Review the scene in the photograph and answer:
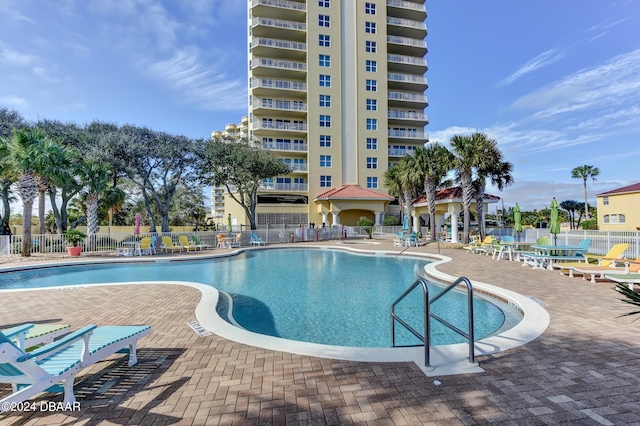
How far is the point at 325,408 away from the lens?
2748 mm

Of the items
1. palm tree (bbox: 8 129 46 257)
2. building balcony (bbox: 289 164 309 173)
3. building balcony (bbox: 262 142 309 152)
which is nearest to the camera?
palm tree (bbox: 8 129 46 257)

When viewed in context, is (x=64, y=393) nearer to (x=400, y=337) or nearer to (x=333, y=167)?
(x=400, y=337)

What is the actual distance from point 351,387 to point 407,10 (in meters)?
49.1

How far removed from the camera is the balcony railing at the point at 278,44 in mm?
36188

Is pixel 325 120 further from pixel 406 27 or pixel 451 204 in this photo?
pixel 451 204

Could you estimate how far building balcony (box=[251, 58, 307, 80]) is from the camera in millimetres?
36312

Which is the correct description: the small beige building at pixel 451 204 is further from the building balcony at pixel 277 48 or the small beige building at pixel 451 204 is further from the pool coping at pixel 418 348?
the building balcony at pixel 277 48

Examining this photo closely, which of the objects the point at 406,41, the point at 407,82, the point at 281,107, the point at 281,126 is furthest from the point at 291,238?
the point at 406,41

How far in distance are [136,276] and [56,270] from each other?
421 centimetres

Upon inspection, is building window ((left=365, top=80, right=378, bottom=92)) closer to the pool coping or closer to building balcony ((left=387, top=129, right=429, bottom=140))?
building balcony ((left=387, top=129, right=429, bottom=140))

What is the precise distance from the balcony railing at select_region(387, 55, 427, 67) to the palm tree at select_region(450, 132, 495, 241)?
24073mm

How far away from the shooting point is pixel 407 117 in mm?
40562

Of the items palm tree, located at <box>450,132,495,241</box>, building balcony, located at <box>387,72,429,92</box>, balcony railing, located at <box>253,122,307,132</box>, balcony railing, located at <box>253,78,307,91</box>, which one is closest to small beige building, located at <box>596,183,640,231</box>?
palm tree, located at <box>450,132,495,241</box>

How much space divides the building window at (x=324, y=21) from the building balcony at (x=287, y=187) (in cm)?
2002
